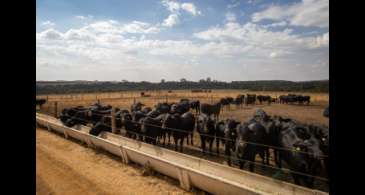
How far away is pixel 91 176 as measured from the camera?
729cm

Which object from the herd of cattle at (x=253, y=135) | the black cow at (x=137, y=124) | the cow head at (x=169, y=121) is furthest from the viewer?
the black cow at (x=137, y=124)

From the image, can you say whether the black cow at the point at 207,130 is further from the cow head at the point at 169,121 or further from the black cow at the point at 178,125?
the cow head at the point at 169,121

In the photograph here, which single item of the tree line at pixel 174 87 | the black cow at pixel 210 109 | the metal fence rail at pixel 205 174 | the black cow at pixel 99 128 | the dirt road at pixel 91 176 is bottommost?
the dirt road at pixel 91 176

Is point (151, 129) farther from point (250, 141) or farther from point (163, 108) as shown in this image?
point (163, 108)

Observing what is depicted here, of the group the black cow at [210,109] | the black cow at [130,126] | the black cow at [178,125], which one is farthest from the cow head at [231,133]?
the black cow at [210,109]

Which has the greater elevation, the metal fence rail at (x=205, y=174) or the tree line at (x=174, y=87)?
the tree line at (x=174, y=87)

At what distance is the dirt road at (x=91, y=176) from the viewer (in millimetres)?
6359

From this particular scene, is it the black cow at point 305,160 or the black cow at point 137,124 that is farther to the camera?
the black cow at point 137,124

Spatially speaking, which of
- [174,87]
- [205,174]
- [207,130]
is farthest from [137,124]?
[174,87]

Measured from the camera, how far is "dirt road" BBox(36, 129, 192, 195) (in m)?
6.36

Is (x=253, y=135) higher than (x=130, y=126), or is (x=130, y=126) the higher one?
(x=253, y=135)
